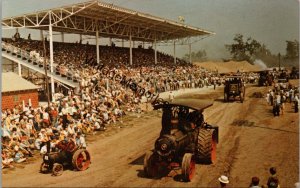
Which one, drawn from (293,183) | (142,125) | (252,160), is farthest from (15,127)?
(293,183)

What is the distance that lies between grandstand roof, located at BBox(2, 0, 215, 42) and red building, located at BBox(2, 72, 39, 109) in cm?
399

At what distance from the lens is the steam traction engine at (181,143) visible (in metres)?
11.0

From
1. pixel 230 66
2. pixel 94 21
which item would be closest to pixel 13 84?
pixel 94 21

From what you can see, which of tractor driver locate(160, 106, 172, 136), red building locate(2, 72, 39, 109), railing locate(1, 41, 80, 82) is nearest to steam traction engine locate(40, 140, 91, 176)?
tractor driver locate(160, 106, 172, 136)

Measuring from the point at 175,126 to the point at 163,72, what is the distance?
29751 mm

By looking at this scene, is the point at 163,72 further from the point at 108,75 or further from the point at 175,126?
the point at 175,126

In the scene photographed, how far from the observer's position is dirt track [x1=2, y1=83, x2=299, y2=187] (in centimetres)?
1152

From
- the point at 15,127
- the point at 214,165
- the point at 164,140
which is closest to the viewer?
the point at 164,140

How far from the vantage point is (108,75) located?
30875 mm

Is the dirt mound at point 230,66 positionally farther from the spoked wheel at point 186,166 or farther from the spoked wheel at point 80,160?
the spoked wheel at point 186,166

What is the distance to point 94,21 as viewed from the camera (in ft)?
115

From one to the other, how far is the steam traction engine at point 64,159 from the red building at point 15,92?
10.5 m

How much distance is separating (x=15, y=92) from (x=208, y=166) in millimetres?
14736

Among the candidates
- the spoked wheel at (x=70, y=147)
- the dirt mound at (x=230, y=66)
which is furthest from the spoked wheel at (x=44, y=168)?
the dirt mound at (x=230, y=66)
